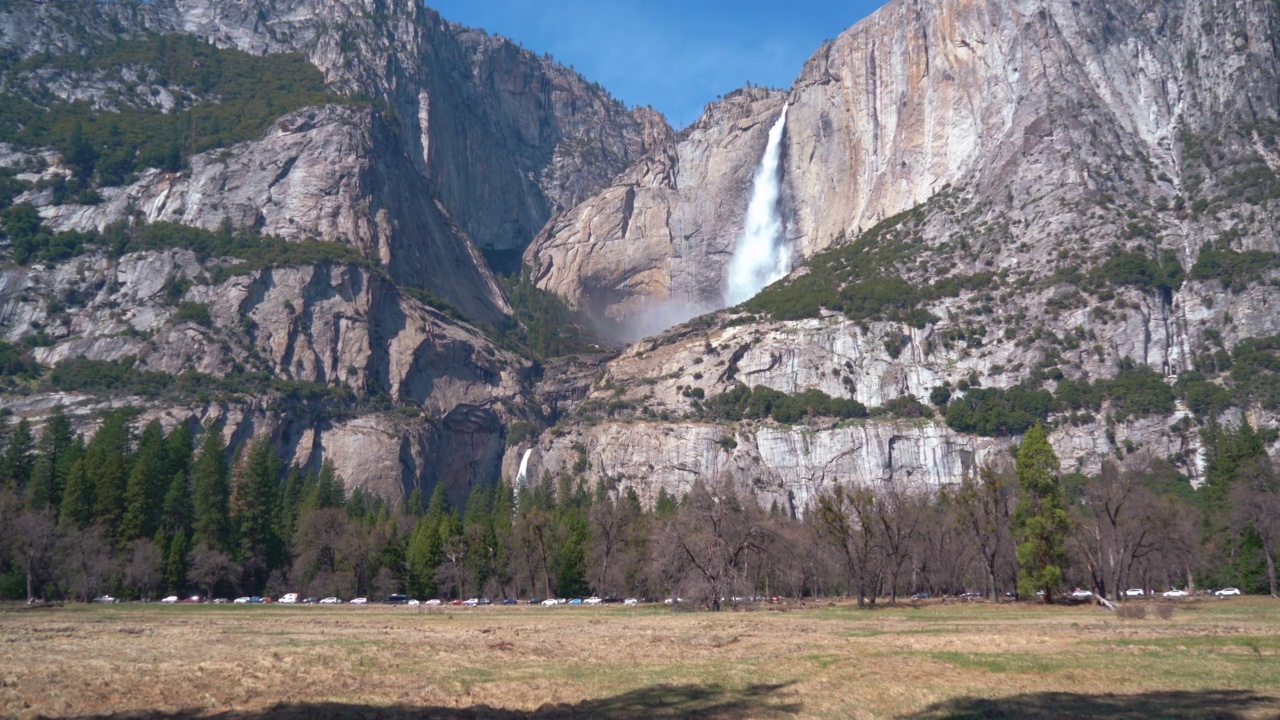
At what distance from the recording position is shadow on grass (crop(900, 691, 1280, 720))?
1969cm

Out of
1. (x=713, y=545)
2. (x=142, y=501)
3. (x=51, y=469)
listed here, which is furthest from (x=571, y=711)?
(x=51, y=469)

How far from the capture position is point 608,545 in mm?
→ 89688

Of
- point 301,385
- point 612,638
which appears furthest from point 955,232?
point 612,638

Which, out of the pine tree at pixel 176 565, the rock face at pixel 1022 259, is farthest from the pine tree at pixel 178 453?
the rock face at pixel 1022 259

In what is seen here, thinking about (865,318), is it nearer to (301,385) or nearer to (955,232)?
(955,232)

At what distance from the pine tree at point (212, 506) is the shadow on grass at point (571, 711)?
74213 millimetres

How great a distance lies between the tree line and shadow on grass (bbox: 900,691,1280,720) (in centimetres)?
4084

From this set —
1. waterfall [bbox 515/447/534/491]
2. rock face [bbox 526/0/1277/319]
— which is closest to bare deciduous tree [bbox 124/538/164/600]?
waterfall [bbox 515/447/534/491]

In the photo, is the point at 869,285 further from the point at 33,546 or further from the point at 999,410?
the point at 33,546

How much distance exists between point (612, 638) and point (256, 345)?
12197 centimetres

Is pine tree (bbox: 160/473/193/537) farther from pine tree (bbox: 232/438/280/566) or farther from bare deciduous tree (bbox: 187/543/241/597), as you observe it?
bare deciduous tree (bbox: 187/543/241/597)

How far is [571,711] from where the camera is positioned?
20.9 metres

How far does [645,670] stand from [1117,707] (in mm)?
12168

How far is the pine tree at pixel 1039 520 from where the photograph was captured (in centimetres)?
6050
